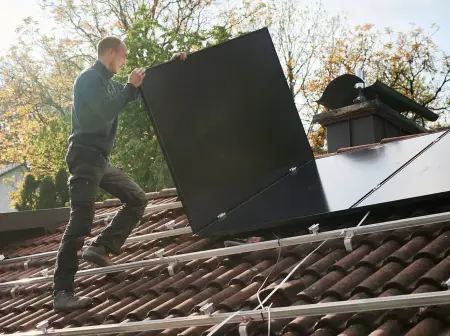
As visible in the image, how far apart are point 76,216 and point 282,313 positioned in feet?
7.30

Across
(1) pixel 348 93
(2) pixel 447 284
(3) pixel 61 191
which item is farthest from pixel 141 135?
(2) pixel 447 284

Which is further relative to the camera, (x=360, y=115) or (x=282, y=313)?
(x=360, y=115)

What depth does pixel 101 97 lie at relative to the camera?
15.0 ft

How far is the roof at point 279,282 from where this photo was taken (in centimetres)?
296

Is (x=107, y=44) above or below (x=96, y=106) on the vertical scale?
above

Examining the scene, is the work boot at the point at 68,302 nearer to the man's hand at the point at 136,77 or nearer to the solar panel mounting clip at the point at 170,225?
the solar panel mounting clip at the point at 170,225

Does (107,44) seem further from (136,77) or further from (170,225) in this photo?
(170,225)

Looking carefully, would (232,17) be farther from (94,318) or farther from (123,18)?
(94,318)

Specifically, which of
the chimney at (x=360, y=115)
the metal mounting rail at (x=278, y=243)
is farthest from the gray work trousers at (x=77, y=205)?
the chimney at (x=360, y=115)

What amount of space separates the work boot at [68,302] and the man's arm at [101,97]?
1422 millimetres

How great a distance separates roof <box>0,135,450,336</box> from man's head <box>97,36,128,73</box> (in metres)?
1.64

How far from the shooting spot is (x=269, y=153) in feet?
17.7

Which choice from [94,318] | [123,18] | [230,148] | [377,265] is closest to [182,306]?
[94,318]

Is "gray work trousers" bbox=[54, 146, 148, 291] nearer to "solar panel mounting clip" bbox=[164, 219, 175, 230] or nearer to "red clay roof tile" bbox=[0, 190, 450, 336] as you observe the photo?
"red clay roof tile" bbox=[0, 190, 450, 336]
